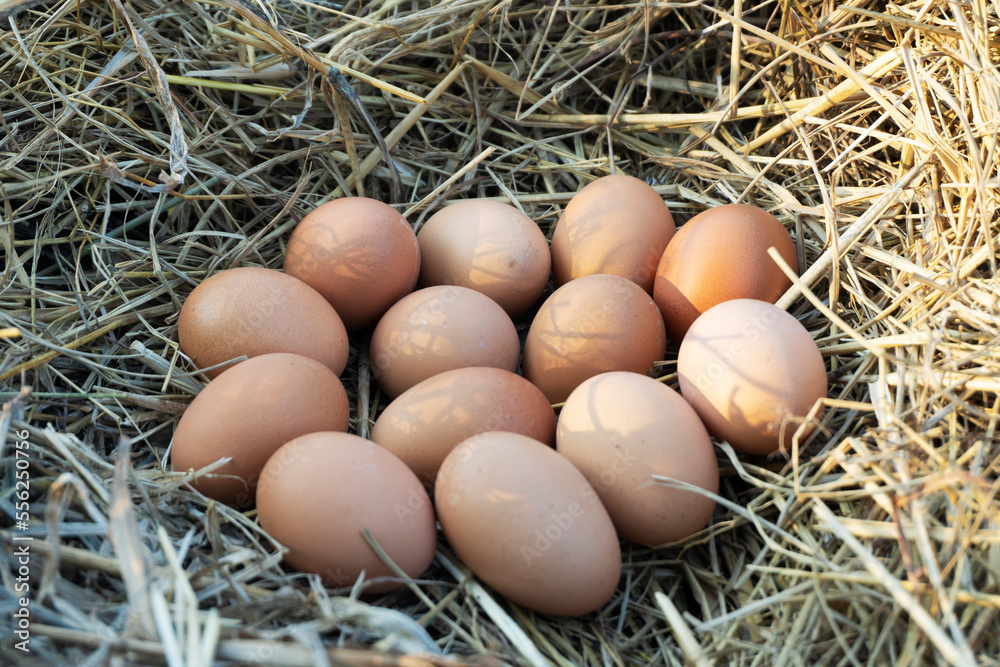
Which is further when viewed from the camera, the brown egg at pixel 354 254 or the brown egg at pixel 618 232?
the brown egg at pixel 618 232

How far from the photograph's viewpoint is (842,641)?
1274 mm

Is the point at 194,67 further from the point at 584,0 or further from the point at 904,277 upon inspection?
the point at 904,277

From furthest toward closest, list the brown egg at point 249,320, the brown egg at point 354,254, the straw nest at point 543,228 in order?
the brown egg at point 354,254, the brown egg at point 249,320, the straw nest at point 543,228

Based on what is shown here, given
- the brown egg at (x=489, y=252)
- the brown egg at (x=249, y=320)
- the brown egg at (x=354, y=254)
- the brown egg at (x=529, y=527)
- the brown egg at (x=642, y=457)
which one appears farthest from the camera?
the brown egg at (x=489, y=252)

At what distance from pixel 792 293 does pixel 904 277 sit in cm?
27

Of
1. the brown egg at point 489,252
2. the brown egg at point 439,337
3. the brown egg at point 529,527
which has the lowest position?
the brown egg at point 529,527

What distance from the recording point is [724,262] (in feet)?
6.31

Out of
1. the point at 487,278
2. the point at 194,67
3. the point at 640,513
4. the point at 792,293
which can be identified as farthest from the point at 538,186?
the point at 640,513

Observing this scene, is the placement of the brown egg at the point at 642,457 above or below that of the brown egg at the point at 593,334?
below

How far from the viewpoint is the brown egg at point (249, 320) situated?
1.84 m

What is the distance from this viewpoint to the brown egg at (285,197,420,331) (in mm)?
1989

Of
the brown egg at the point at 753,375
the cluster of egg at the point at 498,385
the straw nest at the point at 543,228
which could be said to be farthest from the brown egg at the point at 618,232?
the brown egg at the point at 753,375

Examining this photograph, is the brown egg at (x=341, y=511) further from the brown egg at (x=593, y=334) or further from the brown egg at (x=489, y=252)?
the brown egg at (x=489, y=252)

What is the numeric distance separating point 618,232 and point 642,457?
76cm
